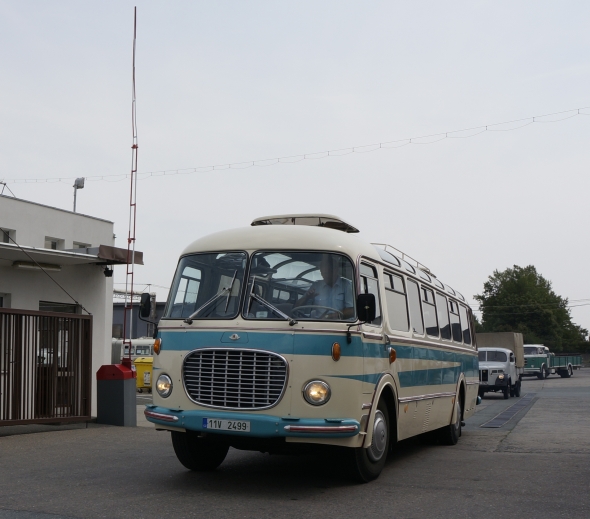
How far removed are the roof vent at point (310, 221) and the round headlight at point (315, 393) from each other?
9.17 feet

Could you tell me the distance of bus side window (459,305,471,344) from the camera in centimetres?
1587

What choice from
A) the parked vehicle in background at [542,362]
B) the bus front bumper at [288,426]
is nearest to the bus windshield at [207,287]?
the bus front bumper at [288,426]

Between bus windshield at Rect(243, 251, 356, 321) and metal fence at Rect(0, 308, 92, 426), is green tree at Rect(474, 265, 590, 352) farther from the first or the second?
bus windshield at Rect(243, 251, 356, 321)

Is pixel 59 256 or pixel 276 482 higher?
pixel 59 256

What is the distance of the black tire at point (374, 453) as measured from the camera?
8531 mm

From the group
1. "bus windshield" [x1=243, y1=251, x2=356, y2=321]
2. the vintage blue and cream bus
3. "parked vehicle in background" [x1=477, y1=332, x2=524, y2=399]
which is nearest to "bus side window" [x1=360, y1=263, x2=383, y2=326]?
the vintage blue and cream bus

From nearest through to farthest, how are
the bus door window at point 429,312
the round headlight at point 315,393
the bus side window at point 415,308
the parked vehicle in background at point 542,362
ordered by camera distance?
the round headlight at point 315,393
the bus side window at point 415,308
the bus door window at point 429,312
the parked vehicle in background at point 542,362

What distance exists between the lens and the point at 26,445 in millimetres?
12047

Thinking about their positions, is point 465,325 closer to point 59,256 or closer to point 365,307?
point 59,256

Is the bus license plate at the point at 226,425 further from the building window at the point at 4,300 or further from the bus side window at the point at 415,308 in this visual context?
the building window at the point at 4,300

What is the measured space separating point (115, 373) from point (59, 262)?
3.41m

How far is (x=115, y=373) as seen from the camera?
1534 centimetres

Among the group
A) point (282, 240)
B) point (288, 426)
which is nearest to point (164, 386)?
point (288, 426)

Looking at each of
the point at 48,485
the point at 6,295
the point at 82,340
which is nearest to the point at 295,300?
the point at 48,485
